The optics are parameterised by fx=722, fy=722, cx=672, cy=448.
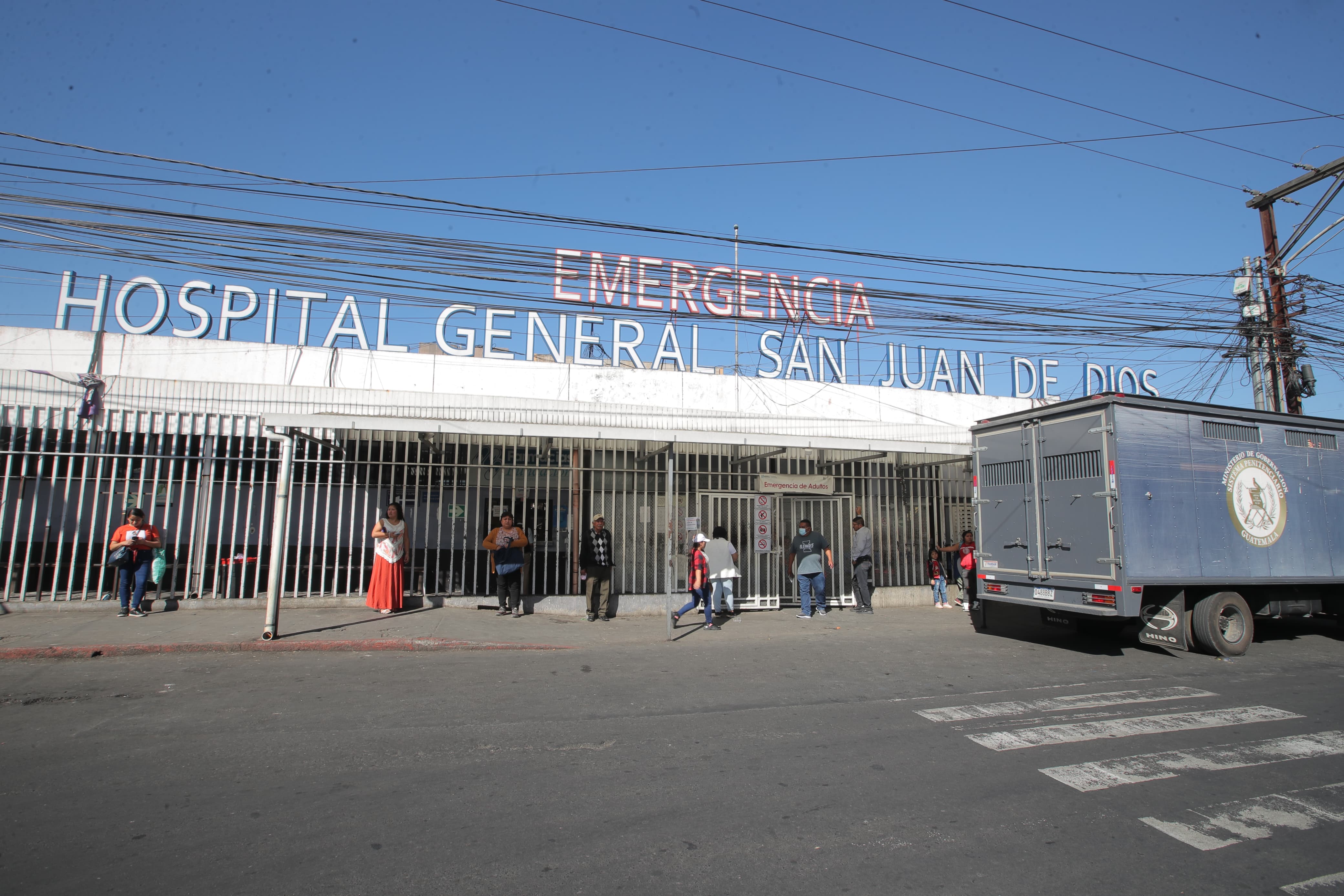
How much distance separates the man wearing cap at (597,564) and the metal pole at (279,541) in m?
4.28

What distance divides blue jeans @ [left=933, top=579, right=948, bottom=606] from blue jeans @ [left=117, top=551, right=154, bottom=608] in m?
13.3

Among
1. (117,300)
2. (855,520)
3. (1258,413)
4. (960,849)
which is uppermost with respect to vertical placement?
(117,300)

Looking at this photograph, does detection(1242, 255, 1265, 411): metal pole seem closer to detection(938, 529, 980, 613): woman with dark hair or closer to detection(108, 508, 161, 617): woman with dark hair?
detection(938, 529, 980, 613): woman with dark hair

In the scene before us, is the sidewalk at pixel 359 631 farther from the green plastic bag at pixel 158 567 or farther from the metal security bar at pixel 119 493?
the metal security bar at pixel 119 493

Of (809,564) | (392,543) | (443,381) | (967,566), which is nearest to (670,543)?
(809,564)

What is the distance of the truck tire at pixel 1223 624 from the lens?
8.91 metres

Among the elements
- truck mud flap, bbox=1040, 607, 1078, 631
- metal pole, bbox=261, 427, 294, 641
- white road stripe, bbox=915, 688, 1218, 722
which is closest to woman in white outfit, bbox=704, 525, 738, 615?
truck mud flap, bbox=1040, 607, 1078, 631

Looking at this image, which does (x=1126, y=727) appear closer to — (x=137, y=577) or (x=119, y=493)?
(x=137, y=577)

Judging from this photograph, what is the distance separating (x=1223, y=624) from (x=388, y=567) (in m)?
11.6

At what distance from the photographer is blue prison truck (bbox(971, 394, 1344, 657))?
28.5 feet

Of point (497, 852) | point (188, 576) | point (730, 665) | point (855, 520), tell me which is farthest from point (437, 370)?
point (497, 852)

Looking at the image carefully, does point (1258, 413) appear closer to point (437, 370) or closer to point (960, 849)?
point (960, 849)

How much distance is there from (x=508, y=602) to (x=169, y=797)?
7.63 m

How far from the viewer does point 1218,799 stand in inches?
170
